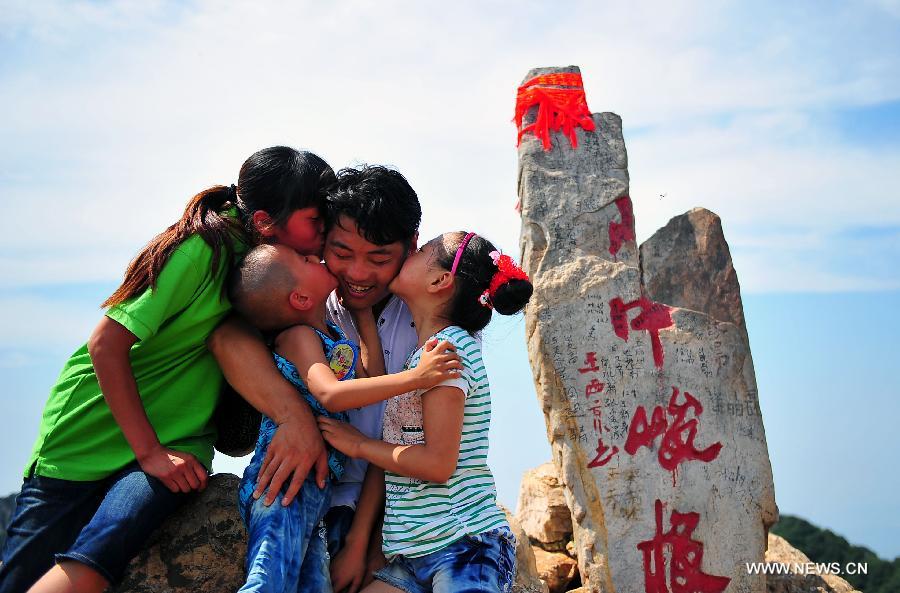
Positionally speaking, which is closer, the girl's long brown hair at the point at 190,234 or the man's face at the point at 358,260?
the girl's long brown hair at the point at 190,234

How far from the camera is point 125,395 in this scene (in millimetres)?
2420

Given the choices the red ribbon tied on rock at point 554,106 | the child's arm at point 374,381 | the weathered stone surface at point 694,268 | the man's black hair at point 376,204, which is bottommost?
the child's arm at point 374,381

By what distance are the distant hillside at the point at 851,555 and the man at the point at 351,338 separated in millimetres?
6697

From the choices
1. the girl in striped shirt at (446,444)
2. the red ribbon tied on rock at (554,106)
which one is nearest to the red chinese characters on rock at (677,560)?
the red ribbon tied on rock at (554,106)

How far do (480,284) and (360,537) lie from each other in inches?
33.8

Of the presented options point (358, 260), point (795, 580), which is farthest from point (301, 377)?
point (795, 580)

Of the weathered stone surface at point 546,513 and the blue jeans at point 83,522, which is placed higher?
the weathered stone surface at point 546,513

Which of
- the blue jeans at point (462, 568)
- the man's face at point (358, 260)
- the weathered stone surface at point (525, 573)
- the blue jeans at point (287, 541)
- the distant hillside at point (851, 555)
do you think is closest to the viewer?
the blue jeans at point (287, 541)

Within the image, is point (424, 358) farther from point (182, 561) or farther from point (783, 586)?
point (783, 586)

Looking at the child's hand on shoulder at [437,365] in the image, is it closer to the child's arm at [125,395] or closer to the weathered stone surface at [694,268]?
the child's arm at [125,395]

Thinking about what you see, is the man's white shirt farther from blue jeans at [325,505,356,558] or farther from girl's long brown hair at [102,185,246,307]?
girl's long brown hair at [102,185,246,307]

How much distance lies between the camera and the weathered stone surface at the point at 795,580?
17.9 ft

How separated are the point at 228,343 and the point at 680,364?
3372mm

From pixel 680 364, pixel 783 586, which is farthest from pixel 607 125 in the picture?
pixel 783 586
